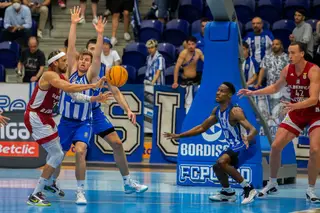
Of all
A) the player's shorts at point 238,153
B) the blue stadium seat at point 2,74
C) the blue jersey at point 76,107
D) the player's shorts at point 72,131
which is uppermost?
the blue stadium seat at point 2,74

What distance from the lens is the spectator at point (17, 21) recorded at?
66.0 ft

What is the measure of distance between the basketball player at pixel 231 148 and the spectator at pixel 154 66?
20.0 ft

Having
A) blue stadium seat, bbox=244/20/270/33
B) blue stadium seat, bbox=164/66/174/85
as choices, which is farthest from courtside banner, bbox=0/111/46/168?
blue stadium seat, bbox=244/20/270/33

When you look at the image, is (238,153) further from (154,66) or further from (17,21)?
(17,21)

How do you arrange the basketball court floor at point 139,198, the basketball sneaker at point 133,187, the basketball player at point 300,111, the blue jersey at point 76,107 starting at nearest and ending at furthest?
the basketball court floor at point 139,198, the blue jersey at point 76,107, the basketball player at point 300,111, the basketball sneaker at point 133,187

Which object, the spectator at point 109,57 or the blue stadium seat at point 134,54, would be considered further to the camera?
the blue stadium seat at point 134,54

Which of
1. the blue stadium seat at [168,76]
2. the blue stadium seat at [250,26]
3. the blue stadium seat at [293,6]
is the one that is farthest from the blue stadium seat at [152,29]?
the blue stadium seat at [293,6]

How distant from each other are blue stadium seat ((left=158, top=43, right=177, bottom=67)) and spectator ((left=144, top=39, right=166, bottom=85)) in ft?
4.18

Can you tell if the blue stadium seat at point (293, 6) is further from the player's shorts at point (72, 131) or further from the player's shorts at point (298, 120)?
the player's shorts at point (72, 131)

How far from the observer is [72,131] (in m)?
11.4

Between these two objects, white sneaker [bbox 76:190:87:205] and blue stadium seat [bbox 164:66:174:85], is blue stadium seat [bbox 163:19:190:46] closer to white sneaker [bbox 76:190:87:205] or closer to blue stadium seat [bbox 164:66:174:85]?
blue stadium seat [bbox 164:66:174:85]

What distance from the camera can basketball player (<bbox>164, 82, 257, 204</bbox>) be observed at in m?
11.4

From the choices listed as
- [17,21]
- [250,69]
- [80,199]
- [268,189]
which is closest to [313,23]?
[250,69]

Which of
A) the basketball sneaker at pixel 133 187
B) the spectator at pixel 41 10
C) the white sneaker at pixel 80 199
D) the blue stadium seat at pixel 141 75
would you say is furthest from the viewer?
the spectator at pixel 41 10
